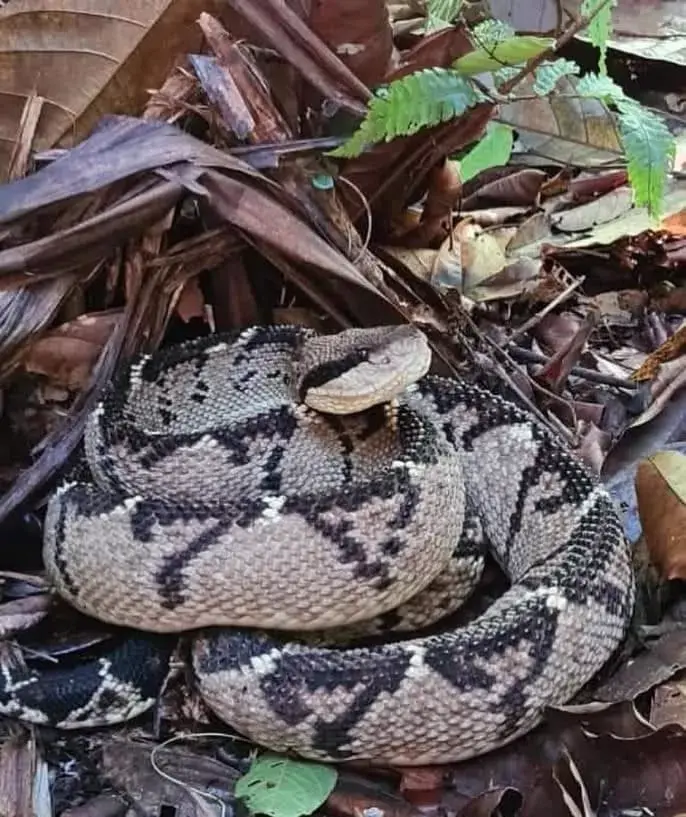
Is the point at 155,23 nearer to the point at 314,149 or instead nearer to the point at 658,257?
the point at 314,149

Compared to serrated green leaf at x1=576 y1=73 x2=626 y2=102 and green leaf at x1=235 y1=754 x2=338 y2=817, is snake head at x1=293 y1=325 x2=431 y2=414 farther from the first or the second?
green leaf at x1=235 y1=754 x2=338 y2=817

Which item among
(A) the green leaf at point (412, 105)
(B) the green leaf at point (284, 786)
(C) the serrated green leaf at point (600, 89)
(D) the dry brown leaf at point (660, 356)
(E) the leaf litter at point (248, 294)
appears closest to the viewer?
(B) the green leaf at point (284, 786)

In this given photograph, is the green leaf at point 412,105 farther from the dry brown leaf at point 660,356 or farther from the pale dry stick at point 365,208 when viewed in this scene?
the dry brown leaf at point 660,356

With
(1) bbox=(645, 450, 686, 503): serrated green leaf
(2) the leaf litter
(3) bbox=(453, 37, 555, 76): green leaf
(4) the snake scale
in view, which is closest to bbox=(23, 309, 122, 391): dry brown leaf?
(2) the leaf litter

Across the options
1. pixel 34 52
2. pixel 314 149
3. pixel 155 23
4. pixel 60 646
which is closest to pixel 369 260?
pixel 314 149

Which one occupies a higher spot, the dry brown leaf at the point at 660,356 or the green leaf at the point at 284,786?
the dry brown leaf at the point at 660,356

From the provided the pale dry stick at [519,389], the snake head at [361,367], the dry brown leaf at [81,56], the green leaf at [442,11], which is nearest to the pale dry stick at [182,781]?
the snake head at [361,367]

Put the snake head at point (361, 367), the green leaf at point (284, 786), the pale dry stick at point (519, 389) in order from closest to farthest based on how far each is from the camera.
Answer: the green leaf at point (284, 786), the snake head at point (361, 367), the pale dry stick at point (519, 389)
